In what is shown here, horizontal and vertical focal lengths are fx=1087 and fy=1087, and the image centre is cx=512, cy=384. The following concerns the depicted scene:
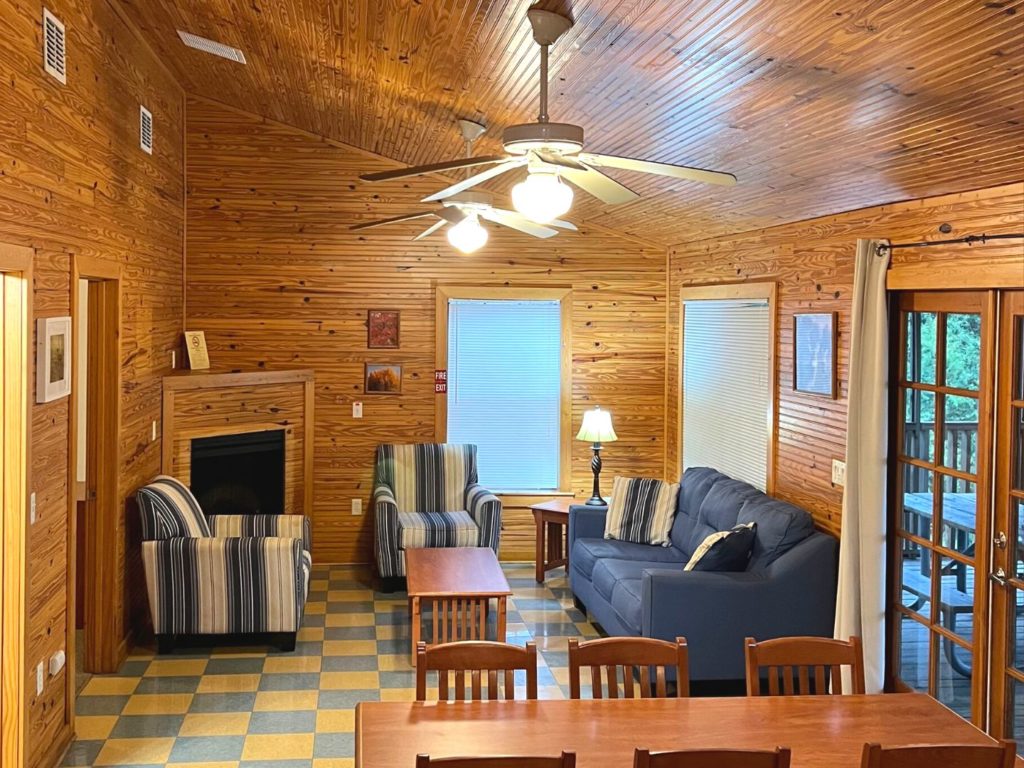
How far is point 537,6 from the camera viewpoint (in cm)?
342

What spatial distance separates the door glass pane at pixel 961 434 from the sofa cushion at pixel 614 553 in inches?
89.2

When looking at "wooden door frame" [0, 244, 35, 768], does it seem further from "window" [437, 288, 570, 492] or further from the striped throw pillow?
"window" [437, 288, 570, 492]

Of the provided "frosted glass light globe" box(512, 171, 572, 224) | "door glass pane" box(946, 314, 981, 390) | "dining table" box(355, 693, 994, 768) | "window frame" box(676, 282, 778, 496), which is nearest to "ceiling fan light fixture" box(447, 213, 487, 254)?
"window frame" box(676, 282, 778, 496)

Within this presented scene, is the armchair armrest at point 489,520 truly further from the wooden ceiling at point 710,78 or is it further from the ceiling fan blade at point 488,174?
the ceiling fan blade at point 488,174

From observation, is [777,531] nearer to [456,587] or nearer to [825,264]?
[825,264]

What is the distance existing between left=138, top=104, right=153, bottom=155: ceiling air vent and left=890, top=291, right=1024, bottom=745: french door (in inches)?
169

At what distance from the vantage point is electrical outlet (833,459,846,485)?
5.41 meters

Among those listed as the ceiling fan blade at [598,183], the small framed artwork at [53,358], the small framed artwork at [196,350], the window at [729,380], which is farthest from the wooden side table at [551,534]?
the ceiling fan blade at [598,183]

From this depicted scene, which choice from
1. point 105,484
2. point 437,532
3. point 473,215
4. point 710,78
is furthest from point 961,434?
point 105,484

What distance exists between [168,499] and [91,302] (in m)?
1.24

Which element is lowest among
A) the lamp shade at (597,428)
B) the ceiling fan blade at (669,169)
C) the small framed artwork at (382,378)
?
the lamp shade at (597,428)

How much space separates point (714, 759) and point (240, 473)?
5.59 meters

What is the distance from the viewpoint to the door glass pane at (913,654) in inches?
194

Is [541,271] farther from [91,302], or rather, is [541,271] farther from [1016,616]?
[1016,616]
